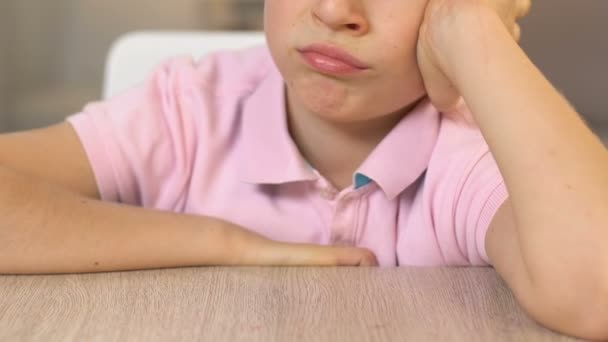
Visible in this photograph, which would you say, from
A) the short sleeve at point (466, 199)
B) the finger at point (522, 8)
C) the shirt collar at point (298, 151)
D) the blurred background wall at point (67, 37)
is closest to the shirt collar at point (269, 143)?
the shirt collar at point (298, 151)

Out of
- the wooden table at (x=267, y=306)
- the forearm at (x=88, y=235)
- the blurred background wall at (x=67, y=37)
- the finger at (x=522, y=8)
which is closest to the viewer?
the wooden table at (x=267, y=306)

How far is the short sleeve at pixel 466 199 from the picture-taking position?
68 cm

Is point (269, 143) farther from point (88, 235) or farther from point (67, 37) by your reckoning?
point (67, 37)

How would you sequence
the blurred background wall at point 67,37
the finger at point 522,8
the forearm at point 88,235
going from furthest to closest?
the blurred background wall at point 67,37 → the finger at point 522,8 → the forearm at point 88,235

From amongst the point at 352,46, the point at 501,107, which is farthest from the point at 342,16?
the point at 501,107

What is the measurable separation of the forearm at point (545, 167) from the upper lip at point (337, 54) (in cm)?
11

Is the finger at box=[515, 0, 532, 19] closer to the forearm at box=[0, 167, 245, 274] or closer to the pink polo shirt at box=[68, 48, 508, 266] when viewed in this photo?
the pink polo shirt at box=[68, 48, 508, 266]

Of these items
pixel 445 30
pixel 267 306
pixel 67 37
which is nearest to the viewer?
pixel 267 306

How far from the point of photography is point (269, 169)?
79 cm

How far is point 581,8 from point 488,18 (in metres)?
0.74

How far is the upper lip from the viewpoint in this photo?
0.65 metres

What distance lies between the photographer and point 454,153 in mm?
745

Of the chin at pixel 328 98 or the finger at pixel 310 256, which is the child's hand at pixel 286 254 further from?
the chin at pixel 328 98

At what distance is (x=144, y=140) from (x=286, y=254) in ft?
0.79
